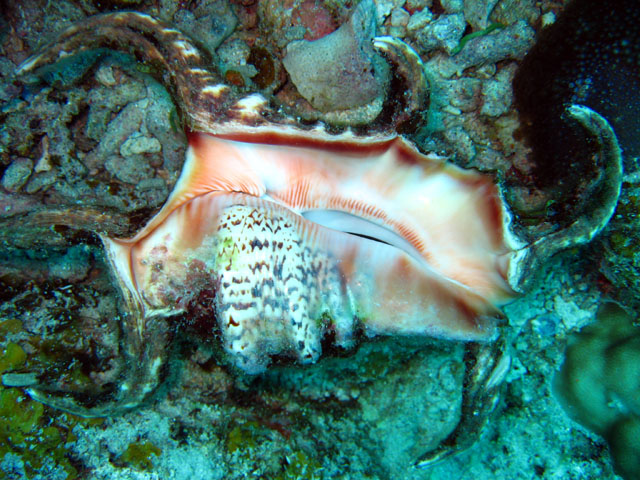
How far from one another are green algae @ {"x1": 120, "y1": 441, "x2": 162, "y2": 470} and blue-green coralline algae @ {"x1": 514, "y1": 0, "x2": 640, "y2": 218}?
7.53ft

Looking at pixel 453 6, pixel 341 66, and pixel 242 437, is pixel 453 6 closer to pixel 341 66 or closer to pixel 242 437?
pixel 341 66

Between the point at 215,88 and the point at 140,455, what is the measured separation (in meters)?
1.80

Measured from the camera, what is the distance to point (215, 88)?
1.66m

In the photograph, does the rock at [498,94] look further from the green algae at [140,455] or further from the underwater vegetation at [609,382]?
the green algae at [140,455]

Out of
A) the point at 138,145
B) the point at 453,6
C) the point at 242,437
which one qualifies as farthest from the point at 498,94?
the point at 242,437

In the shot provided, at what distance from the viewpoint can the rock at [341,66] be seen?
1.90m

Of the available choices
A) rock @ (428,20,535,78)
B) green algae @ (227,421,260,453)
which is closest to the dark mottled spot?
rock @ (428,20,535,78)

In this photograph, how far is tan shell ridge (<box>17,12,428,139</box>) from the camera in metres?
1.63

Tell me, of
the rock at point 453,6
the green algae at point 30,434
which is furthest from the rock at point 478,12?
the green algae at point 30,434

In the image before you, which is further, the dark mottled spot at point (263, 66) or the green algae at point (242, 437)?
the dark mottled spot at point (263, 66)

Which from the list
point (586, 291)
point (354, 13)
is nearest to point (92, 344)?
point (354, 13)

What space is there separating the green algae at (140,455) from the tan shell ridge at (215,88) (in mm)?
1569

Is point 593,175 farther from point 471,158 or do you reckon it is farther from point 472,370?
point 472,370

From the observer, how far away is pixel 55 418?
1706 millimetres
